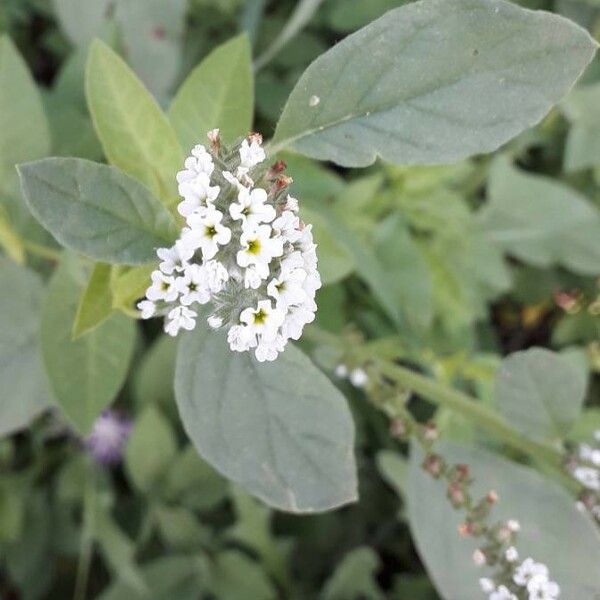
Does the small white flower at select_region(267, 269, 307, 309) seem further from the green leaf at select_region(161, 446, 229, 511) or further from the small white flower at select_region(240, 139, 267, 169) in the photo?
the green leaf at select_region(161, 446, 229, 511)

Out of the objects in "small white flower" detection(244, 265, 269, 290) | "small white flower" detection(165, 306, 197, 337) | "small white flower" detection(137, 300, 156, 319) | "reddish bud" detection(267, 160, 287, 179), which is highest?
"reddish bud" detection(267, 160, 287, 179)

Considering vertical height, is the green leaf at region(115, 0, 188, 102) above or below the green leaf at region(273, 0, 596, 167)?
below

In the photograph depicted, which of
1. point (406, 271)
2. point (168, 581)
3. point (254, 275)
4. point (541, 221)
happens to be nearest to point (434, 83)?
point (254, 275)

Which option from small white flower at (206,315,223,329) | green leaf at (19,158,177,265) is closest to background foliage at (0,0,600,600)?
green leaf at (19,158,177,265)

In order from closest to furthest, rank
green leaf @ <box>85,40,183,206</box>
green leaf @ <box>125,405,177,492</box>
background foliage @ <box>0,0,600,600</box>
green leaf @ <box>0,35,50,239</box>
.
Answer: background foliage @ <box>0,0,600,600</box>, green leaf @ <box>85,40,183,206</box>, green leaf @ <box>0,35,50,239</box>, green leaf @ <box>125,405,177,492</box>

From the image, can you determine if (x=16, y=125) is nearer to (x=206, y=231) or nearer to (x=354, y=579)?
(x=206, y=231)

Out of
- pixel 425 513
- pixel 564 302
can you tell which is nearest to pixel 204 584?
pixel 425 513

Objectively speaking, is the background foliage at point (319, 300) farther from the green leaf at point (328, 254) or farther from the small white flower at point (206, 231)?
the small white flower at point (206, 231)
